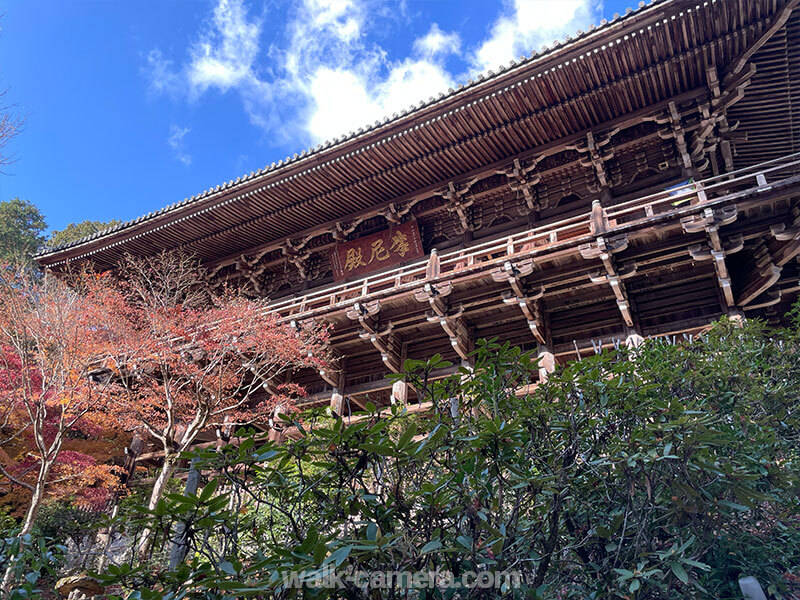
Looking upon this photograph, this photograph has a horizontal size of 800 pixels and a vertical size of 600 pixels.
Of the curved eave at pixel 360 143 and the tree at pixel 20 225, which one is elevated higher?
the tree at pixel 20 225

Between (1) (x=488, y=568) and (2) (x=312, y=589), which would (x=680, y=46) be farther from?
(2) (x=312, y=589)

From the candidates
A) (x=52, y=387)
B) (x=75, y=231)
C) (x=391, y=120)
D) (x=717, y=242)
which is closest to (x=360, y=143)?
(x=391, y=120)

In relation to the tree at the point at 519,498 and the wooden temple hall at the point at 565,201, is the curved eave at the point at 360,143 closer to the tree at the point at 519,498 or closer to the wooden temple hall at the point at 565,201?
the wooden temple hall at the point at 565,201

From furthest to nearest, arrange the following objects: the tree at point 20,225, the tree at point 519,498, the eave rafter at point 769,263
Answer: the tree at point 20,225 < the eave rafter at point 769,263 < the tree at point 519,498

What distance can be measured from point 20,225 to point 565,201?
95.4ft

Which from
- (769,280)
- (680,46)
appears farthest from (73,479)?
(680,46)

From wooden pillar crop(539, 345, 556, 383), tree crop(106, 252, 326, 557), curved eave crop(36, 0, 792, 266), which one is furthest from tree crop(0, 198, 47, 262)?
wooden pillar crop(539, 345, 556, 383)

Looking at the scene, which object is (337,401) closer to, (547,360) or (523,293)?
(547,360)

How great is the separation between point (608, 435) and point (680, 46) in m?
7.81

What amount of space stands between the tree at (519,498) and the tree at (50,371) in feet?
25.5

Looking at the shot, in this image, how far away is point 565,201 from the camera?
10.2 metres

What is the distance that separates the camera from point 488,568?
2.08 metres

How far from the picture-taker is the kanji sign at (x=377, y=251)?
11.2 metres

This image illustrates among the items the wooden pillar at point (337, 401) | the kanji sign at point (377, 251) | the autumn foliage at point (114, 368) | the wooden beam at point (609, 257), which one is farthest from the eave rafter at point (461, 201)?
the wooden pillar at point (337, 401)
